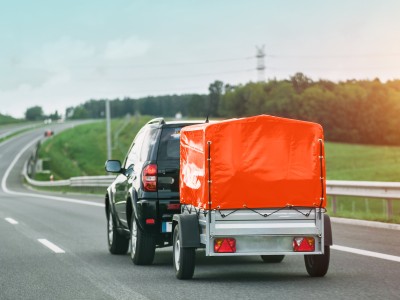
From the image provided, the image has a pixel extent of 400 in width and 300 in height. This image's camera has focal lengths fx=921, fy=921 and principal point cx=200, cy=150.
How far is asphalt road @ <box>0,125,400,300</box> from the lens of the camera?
8.77 meters

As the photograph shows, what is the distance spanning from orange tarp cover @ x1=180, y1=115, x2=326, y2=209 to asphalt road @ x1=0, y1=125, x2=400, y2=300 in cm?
87

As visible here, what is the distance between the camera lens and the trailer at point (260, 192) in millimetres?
9406

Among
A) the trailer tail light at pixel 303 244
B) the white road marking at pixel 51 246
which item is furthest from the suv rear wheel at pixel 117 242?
the trailer tail light at pixel 303 244

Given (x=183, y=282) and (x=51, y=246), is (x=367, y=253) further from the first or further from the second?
(x=51, y=246)

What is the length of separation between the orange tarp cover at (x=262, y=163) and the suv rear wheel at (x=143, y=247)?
6.29 ft

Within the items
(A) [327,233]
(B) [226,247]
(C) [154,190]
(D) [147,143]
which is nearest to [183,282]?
(B) [226,247]

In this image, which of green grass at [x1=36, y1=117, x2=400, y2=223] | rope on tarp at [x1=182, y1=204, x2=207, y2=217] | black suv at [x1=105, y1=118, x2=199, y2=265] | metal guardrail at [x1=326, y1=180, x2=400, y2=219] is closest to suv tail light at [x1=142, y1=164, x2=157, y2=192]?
black suv at [x1=105, y1=118, x2=199, y2=265]

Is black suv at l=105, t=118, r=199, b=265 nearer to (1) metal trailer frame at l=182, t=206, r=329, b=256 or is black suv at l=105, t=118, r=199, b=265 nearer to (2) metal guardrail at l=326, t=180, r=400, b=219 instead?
(1) metal trailer frame at l=182, t=206, r=329, b=256

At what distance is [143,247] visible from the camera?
11.4 metres

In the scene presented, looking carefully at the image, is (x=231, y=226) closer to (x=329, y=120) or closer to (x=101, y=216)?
(x=101, y=216)

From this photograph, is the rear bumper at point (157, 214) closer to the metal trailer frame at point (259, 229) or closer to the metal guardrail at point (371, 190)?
the metal trailer frame at point (259, 229)

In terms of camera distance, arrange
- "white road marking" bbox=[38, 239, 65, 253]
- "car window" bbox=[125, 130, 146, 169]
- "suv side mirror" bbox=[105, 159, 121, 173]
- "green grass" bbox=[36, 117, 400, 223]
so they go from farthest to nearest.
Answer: "green grass" bbox=[36, 117, 400, 223] → "white road marking" bbox=[38, 239, 65, 253] → "suv side mirror" bbox=[105, 159, 121, 173] → "car window" bbox=[125, 130, 146, 169]

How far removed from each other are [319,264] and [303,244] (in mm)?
486

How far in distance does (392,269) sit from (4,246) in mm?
6727
